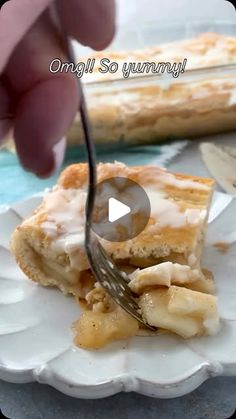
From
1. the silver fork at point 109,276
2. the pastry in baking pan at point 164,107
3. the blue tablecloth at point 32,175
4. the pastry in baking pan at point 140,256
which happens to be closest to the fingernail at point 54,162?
the silver fork at point 109,276

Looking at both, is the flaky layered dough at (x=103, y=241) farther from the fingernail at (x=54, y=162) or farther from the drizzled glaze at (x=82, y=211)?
→ the fingernail at (x=54, y=162)

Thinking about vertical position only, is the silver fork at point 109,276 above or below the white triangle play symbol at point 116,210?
above

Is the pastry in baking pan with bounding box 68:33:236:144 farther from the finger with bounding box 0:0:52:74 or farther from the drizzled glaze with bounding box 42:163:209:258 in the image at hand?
the finger with bounding box 0:0:52:74

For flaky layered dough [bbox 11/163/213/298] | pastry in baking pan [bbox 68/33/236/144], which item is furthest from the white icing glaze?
pastry in baking pan [bbox 68/33/236/144]

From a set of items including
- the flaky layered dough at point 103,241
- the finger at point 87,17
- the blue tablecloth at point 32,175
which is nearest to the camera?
the finger at point 87,17

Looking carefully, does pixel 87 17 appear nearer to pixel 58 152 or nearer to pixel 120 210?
pixel 58 152

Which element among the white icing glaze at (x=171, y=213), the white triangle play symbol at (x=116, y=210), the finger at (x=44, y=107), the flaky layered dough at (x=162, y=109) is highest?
the finger at (x=44, y=107)
